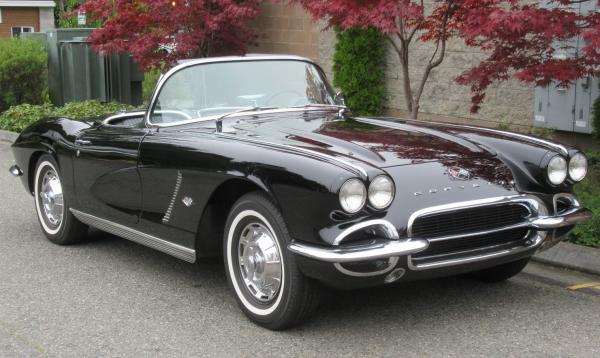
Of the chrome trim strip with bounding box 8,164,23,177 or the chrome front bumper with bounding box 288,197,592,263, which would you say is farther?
the chrome trim strip with bounding box 8,164,23,177

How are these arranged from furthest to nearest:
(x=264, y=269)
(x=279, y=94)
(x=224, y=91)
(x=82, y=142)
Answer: (x=82, y=142) → (x=279, y=94) → (x=224, y=91) → (x=264, y=269)

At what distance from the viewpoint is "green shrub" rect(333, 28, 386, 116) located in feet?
38.9

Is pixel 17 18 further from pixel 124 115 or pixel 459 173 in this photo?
pixel 459 173

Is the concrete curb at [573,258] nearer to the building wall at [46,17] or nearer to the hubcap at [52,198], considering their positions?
the hubcap at [52,198]

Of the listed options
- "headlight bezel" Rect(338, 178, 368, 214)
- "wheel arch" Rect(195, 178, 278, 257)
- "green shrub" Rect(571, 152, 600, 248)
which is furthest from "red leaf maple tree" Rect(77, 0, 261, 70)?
"headlight bezel" Rect(338, 178, 368, 214)

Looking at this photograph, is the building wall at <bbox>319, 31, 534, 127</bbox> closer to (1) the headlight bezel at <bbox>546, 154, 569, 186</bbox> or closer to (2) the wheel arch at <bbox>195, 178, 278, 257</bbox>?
(1) the headlight bezel at <bbox>546, 154, 569, 186</bbox>

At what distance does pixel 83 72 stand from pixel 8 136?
5.93ft

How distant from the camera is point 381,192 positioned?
4.24m

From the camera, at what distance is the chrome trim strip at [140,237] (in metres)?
5.09

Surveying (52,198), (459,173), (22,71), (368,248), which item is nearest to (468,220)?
(459,173)

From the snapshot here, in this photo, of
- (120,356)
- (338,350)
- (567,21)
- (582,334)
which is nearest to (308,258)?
(338,350)

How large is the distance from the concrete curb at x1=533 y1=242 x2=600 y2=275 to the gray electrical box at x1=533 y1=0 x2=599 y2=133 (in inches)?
127

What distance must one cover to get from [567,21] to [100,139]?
348cm

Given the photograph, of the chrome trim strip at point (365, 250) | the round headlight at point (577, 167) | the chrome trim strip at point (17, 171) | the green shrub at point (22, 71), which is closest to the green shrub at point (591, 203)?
the round headlight at point (577, 167)
